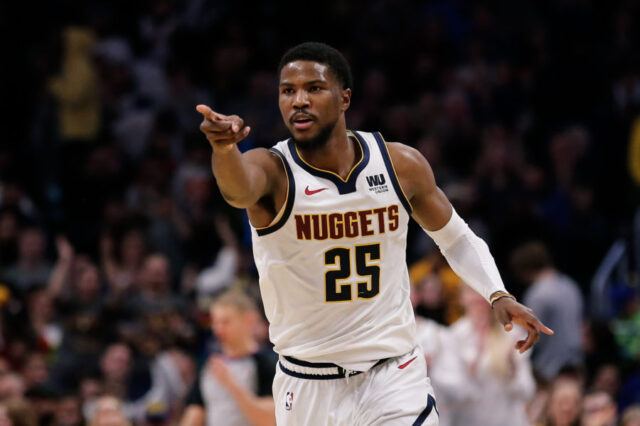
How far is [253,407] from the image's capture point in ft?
23.4

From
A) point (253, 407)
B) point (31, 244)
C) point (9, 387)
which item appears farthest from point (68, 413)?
point (31, 244)

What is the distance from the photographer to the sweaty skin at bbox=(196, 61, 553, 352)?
4793mm

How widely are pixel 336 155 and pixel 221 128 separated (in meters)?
0.97

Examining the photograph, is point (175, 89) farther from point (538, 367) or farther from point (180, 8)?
point (538, 367)

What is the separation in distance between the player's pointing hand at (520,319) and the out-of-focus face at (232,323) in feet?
8.07

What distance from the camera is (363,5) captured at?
50.6ft

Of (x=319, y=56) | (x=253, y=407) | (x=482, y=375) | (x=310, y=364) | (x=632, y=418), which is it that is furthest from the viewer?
(x=482, y=375)

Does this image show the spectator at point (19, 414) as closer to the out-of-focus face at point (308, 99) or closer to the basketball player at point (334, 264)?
the basketball player at point (334, 264)

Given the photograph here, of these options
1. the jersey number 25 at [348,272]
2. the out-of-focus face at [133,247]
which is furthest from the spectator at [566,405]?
the out-of-focus face at [133,247]

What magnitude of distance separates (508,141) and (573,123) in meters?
0.91

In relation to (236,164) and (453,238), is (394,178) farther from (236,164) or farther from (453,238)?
(236,164)

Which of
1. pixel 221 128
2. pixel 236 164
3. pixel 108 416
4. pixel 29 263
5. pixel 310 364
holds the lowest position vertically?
pixel 108 416

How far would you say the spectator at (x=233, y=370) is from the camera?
24.2 feet

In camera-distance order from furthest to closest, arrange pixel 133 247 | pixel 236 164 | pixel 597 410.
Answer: pixel 133 247
pixel 597 410
pixel 236 164
